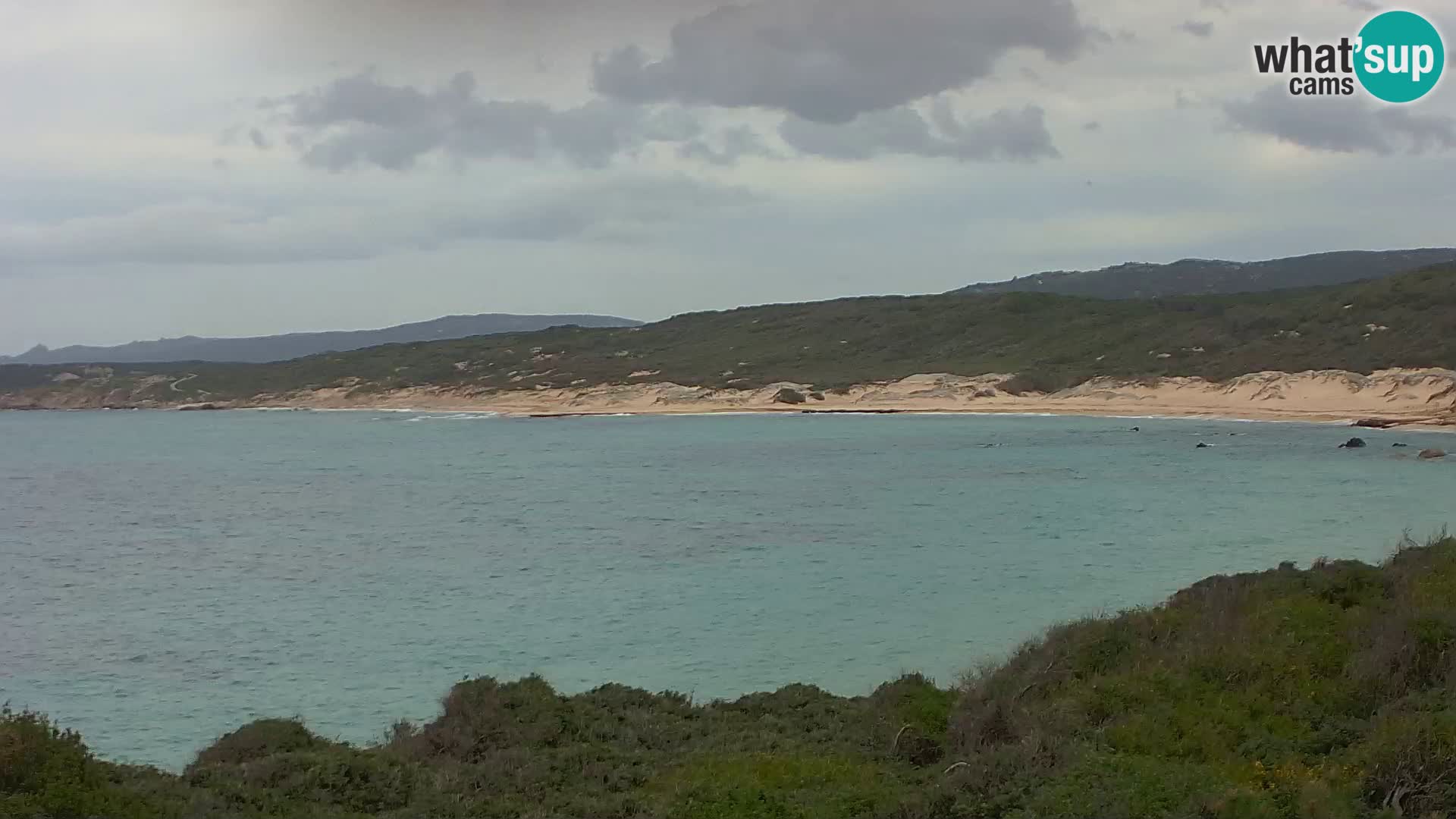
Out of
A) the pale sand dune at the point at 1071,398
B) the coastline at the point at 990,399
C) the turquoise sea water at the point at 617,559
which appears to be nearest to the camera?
the turquoise sea water at the point at 617,559

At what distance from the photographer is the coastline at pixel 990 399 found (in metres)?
71.1

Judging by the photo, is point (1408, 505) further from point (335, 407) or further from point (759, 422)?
point (335, 407)

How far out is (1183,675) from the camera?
11258 mm

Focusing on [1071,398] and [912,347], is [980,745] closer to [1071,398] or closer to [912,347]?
[1071,398]

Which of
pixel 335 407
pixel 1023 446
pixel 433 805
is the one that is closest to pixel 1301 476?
pixel 1023 446

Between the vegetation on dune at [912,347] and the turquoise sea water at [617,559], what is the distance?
21495mm

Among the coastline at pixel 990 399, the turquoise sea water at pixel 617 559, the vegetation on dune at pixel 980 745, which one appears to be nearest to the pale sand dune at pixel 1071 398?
the coastline at pixel 990 399

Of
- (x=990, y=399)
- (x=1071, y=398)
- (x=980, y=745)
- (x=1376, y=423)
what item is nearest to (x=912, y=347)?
(x=990, y=399)

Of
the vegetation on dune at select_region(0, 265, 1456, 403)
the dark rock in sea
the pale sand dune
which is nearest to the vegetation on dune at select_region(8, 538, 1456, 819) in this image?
the dark rock in sea

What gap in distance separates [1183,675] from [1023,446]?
53.0 metres

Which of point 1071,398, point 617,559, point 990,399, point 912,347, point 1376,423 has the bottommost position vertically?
point 617,559

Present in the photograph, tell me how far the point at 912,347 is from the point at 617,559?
302 feet

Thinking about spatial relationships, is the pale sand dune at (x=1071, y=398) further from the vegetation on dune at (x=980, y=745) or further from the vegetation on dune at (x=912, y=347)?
the vegetation on dune at (x=980, y=745)

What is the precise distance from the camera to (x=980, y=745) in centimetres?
1026
